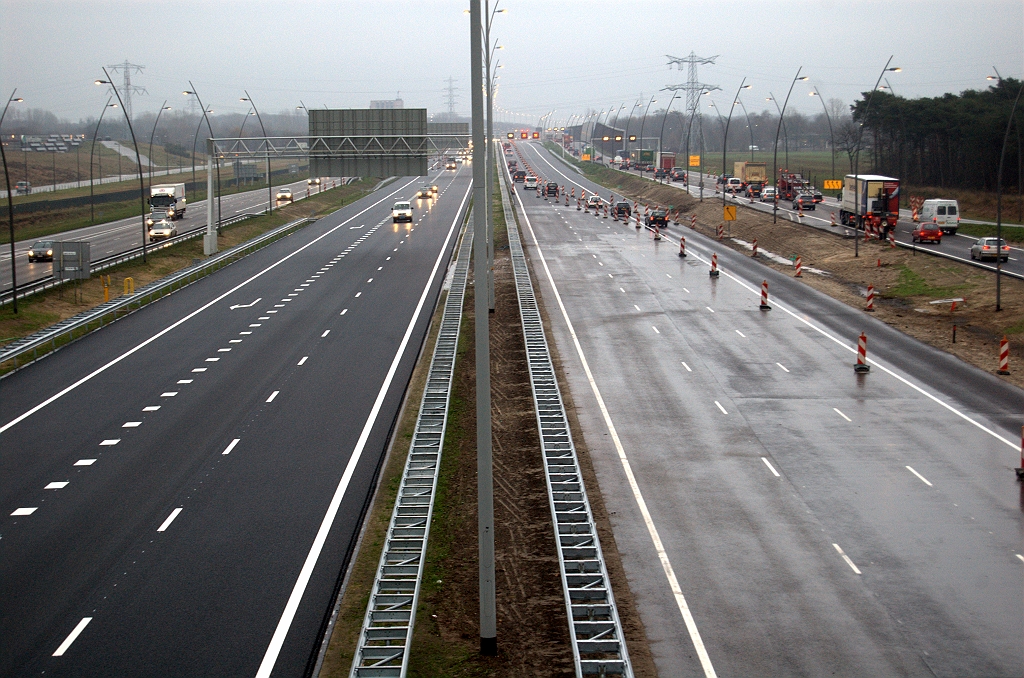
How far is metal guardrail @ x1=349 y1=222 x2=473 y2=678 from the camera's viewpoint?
45.6 ft

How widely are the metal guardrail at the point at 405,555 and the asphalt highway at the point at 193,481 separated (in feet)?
3.50

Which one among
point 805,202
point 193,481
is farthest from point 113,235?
point 193,481

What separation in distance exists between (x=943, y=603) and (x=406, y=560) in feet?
29.6

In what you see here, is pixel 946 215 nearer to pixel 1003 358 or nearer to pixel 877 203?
pixel 877 203

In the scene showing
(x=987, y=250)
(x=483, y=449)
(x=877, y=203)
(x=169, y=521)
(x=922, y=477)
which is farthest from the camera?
(x=877, y=203)

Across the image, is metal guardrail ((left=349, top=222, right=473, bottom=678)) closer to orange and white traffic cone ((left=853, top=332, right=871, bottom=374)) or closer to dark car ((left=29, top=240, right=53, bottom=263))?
orange and white traffic cone ((left=853, top=332, right=871, bottom=374))

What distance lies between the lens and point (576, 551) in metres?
17.6

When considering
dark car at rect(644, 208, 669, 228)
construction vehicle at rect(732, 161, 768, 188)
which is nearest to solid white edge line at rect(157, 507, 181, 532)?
dark car at rect(644, 208, 669, 228)

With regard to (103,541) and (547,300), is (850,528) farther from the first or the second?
(547,300)

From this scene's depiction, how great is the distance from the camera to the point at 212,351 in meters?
35.8

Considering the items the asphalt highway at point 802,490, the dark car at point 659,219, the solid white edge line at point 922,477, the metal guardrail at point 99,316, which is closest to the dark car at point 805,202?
the dark car at point 659,219

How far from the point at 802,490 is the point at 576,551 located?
6792mm

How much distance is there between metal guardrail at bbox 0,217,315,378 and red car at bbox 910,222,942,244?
43.6 meters

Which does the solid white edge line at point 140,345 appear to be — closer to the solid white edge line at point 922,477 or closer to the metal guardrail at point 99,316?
the metal guardrail at point 99,316
